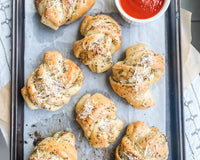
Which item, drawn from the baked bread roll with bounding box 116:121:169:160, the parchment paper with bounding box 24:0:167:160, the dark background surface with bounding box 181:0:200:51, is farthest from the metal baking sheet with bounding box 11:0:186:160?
the dark background surface with bounding box 181:0:200:51

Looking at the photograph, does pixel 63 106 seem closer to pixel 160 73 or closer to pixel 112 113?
pixel 112 113

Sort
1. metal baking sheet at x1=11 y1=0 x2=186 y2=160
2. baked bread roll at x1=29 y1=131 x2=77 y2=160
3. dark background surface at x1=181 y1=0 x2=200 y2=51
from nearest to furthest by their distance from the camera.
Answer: baked bread roll at x1=29 y1=131 x2=77 y2=160
metal baking sheet at x1=11 y1=0 x2=186 y2=160
dark background surface at x1=181 y1=0 x2=200 y2=51

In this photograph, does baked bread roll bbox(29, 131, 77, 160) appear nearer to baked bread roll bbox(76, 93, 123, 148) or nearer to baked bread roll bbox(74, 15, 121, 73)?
baked bread roll bbox(76, 93, 123, 148)

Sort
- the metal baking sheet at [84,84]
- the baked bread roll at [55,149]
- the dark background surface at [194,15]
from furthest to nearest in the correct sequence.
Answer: the dark background surface at [194,15] < the metal baking sheet at [84,84] < the baked bread roll at [55,149]

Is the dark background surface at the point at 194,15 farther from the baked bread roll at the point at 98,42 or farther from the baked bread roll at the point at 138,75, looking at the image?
the baked bread roll at the point at 98,42

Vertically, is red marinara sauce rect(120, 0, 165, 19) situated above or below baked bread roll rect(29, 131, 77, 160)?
above

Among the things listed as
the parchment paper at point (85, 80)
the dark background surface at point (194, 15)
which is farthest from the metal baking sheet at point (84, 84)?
the dark background surface at point (194, 15)
